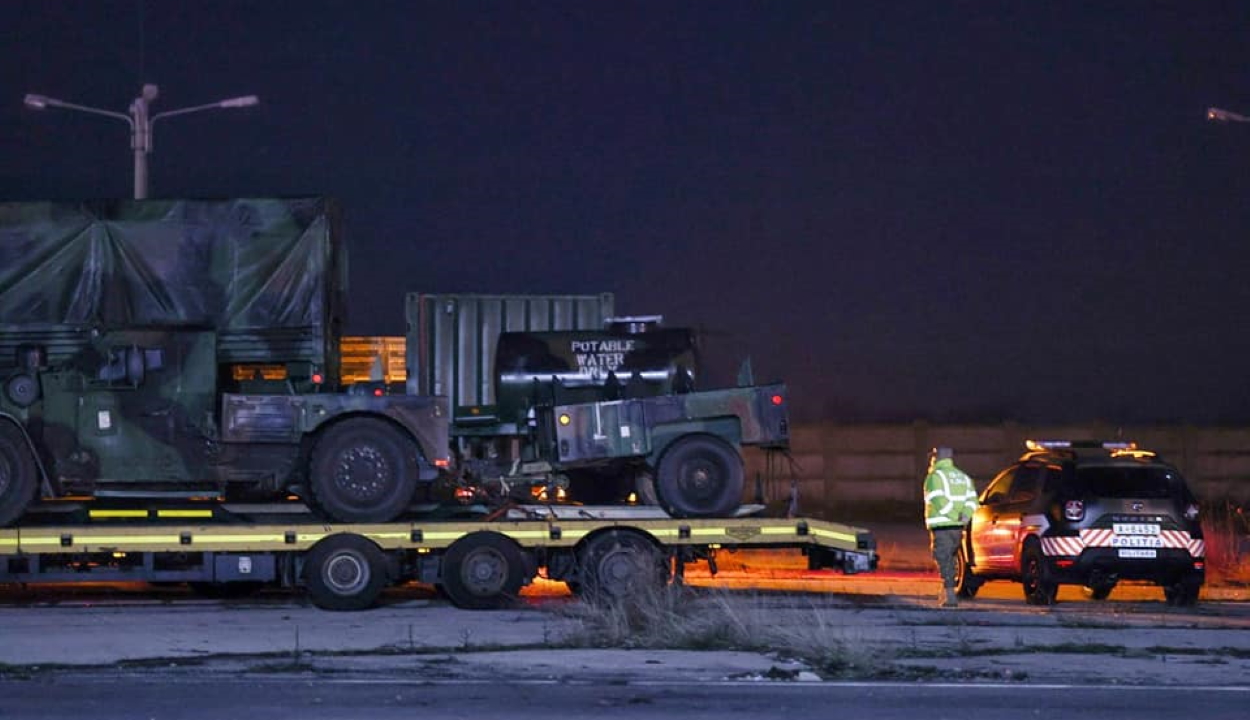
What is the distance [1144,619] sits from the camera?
53.9ft

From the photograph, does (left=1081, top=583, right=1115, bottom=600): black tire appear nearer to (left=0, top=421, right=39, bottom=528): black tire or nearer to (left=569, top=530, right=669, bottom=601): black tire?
(left=569, top=530, right=669, bottom=601): black tire

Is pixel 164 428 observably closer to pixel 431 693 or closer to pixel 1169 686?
pixel 431 693

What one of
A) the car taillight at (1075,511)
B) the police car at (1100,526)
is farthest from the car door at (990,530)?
the car taillight at (1075,511)

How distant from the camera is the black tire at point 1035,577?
695 inches

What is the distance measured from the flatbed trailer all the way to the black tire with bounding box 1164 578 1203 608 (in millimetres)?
3170

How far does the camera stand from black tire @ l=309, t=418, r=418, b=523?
17.0m

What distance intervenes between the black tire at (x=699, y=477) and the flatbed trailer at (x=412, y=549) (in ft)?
0.70

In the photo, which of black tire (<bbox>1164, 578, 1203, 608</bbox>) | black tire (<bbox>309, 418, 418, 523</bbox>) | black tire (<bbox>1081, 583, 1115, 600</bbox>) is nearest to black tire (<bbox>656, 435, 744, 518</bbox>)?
black tire (<bbox>309, 418, 418, 523</bbox>)

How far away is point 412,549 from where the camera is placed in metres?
17.3

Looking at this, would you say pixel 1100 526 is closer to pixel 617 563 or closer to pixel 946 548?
pixel 946 548

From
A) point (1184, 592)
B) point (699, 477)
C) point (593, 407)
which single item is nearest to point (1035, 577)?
point (1184, 592)

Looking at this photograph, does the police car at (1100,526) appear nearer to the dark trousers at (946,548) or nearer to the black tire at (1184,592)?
the black tire at (1184,592)

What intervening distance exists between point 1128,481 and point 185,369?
9462 millimetres

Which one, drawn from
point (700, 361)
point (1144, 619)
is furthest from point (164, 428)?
point (1144, 619)
